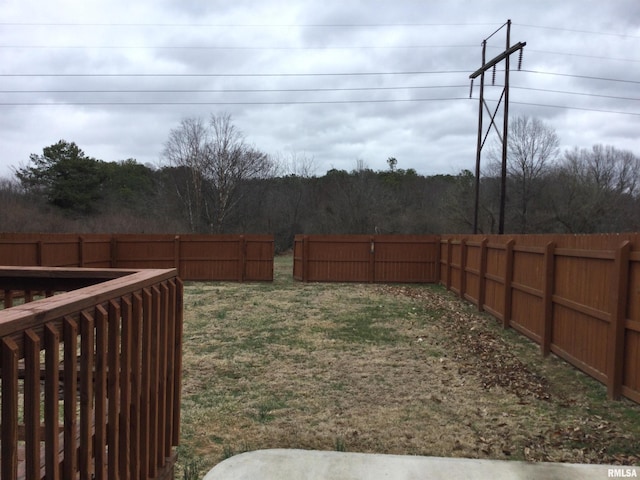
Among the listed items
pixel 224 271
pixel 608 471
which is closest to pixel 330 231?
pixel 224 271

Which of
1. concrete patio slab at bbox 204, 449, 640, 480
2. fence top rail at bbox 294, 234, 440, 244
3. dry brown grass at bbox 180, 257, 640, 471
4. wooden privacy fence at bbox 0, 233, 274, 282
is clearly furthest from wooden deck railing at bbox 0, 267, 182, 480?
wooden privacy fence at bbox 0, 233, 274, 282

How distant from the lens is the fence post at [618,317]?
5.35 m

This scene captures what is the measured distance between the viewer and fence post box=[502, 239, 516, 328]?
9609 mm

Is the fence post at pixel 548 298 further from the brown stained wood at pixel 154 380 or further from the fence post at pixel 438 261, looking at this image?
the fence post at pixel 438 261

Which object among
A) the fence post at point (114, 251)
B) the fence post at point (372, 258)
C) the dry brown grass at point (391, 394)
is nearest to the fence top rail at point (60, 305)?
the dry brown grass at point (391, 394)

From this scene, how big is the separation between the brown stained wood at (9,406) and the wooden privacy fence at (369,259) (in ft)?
58.5

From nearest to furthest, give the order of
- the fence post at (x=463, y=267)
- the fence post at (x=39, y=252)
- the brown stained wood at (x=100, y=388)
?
the brown stained wood at (x=100, y=388) < the fence post at (x=463, y=267) < the fence post at (x=39, y=252)

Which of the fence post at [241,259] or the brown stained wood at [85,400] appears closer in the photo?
the brown stained wood at [85,400]

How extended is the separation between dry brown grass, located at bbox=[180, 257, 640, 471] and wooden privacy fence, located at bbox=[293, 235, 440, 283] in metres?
8.37

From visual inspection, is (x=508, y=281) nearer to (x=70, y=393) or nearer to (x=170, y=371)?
(x=170, y=371)

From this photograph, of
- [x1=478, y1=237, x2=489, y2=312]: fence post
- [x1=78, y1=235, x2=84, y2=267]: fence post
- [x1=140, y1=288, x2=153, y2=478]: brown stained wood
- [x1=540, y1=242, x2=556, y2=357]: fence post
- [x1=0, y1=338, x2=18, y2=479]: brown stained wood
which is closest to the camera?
[x1=0, y1=338, x2=18, y2=479]: brown stained wood

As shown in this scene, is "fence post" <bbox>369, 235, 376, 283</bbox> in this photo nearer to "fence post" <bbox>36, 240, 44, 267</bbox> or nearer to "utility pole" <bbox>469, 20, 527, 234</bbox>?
"utility pole" <bbox>469, 20, 527, 234</bbox>

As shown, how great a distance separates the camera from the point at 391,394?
5.89 m

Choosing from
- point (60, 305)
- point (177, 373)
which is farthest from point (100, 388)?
point (177, 373)
